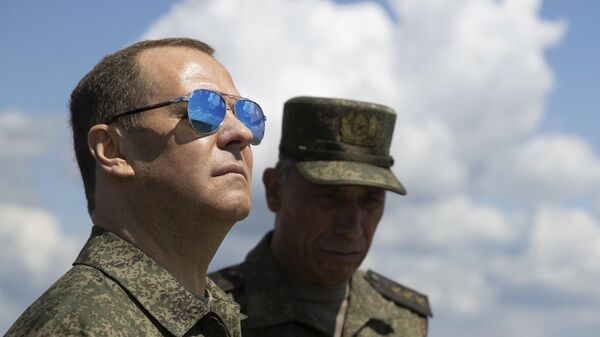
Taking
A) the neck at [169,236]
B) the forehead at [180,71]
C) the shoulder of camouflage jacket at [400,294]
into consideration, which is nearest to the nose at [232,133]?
the forehead at [180,71]

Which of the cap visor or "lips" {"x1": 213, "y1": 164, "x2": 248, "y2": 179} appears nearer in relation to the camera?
"lips" {"x1": 213, "y1": 164, "x2": 248, "y2": 179}

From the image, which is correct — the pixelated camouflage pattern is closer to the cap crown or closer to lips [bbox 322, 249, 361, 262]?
the cap crown

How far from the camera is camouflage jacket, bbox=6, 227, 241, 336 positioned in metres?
4.03

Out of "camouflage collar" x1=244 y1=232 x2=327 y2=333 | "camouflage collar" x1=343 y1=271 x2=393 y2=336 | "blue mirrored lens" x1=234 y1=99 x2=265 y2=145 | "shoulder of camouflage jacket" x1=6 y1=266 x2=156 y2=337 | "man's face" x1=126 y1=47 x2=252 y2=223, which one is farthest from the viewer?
"camouflage collar" x1=343 y1=271 x2=393 y2=336

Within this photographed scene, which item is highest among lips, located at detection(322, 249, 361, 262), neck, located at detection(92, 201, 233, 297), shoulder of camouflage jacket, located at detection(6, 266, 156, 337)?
lips, located at detection(322, 249, 361, 262)

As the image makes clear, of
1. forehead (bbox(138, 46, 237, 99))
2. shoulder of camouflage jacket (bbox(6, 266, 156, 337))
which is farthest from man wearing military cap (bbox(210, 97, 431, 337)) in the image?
shoulder of camouflage jacket (bbox(6, 266, 156, 337))

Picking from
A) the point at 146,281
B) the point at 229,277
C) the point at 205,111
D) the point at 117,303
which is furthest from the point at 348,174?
the point at 117,303

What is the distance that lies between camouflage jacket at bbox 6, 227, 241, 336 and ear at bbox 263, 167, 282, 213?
397 centimetres

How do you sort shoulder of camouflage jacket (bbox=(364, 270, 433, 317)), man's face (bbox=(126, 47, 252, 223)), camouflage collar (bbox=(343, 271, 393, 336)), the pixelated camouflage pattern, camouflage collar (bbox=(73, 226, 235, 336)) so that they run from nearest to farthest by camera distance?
camouflage collar (bbox=(73, 226, 235, 336)) → man's face (bbox=(126, 47, 252, 223)) → camouflage collar (bbox=(343, 271, 393, 336)) → the pixelated camouflage pattern → shoulder of camouflage jacket (bbox=(364, 270, 433, 317))

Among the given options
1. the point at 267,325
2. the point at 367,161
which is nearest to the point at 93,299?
the point at 267,325

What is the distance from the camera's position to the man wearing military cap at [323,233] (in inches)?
325

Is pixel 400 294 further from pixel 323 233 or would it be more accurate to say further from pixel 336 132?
pixel 336 132

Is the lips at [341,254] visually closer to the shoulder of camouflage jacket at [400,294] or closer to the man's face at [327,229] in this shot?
the man's face at [327,229]

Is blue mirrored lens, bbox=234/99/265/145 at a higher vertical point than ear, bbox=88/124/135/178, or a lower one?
higher
